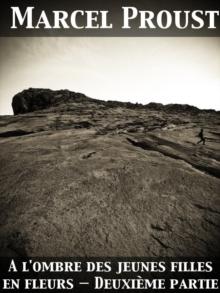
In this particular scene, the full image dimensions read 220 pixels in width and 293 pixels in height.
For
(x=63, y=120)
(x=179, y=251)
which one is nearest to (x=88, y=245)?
(x=179, y=251)

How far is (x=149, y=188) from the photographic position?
260 inches

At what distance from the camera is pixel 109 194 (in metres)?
6.29

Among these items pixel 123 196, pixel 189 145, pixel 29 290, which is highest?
pixel 189 145

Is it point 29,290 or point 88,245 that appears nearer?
point 29,290

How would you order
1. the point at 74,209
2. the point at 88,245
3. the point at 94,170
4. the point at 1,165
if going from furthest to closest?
1. the point at 1,165
2. the point at 94,170
3. the point at 74,209
4. the point at 88,245

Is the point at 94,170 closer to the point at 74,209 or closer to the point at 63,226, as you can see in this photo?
the point at 74,209

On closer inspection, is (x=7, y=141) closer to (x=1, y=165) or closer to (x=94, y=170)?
(x=1, y=165)

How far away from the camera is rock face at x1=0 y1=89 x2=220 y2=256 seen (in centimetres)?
498

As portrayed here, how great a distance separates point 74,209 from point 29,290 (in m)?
1.88

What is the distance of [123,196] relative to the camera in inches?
247

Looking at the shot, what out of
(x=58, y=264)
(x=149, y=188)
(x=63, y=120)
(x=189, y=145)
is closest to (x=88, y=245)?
(x=58, y=264)

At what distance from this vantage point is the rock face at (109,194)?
16.4 feet

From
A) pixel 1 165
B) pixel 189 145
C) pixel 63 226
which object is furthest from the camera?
pixel 189 145

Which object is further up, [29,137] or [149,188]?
[29,137]
